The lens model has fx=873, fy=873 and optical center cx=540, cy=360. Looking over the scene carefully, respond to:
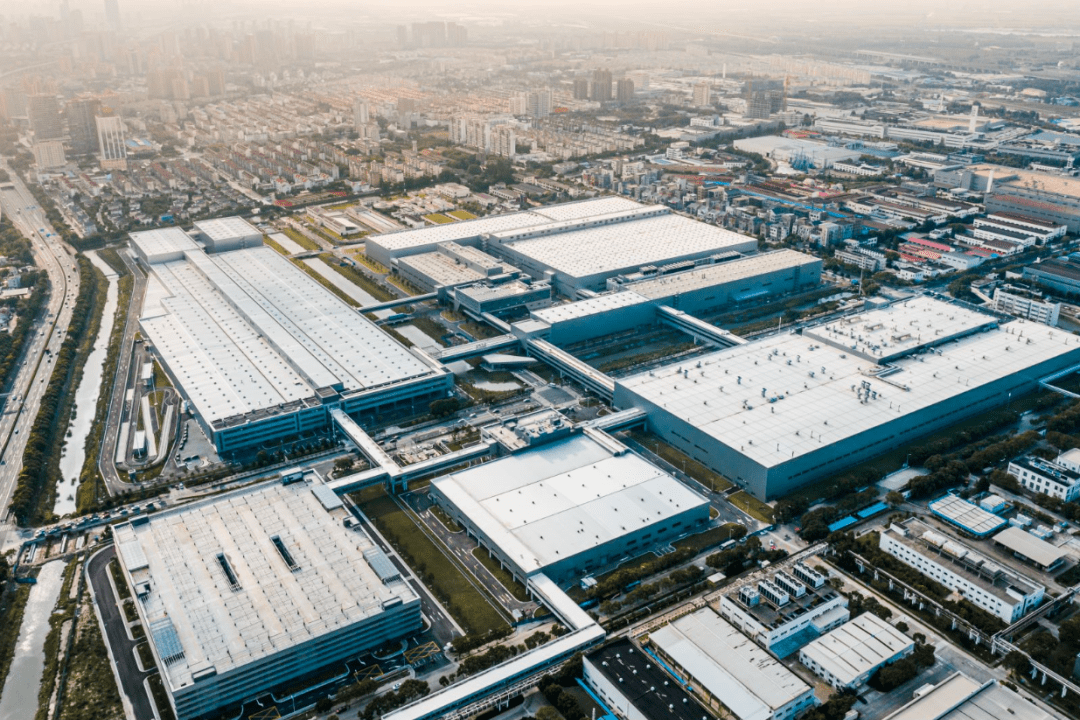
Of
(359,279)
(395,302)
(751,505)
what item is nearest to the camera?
(751,505)

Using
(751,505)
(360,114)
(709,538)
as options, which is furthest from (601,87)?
(709,538)

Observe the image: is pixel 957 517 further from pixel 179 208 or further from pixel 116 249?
Result: pixel 179 208

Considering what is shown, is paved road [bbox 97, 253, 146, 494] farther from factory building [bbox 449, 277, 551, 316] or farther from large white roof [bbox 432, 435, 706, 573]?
factory building [bbox 449, 277, 551, 316]

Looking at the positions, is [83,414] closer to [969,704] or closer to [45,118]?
[969,704]

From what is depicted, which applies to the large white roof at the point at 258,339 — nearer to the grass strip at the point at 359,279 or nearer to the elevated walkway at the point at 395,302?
the elevated walkway at the point at 395,302

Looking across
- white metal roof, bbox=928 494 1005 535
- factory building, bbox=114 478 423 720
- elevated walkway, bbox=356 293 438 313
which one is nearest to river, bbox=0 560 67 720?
factory building, bbox=114 478 423 720

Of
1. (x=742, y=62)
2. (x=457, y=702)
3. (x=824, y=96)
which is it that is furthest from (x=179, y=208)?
(x=742, y=62)

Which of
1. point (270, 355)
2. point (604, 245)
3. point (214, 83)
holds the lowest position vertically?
point (270, 355)
